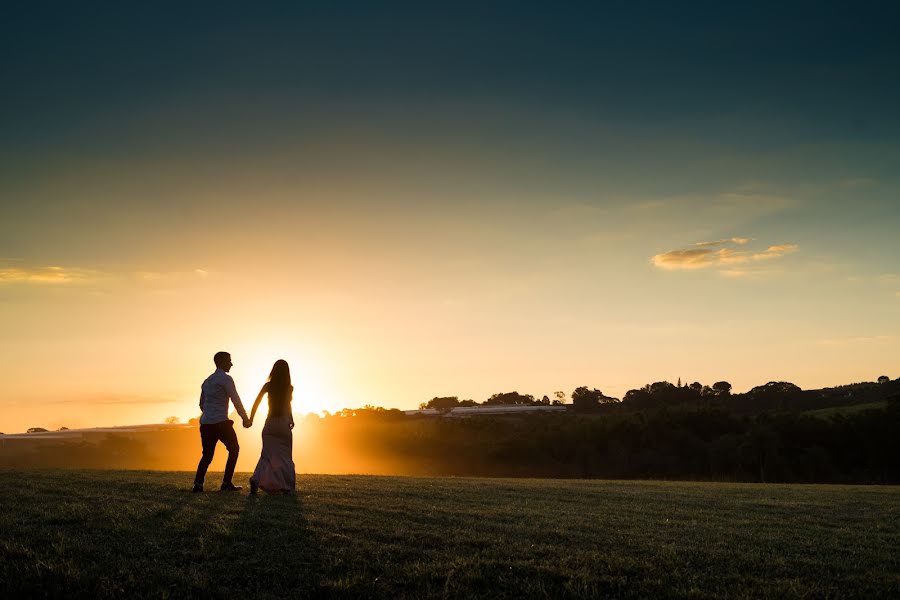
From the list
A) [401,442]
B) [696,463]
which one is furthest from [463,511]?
[401,442]

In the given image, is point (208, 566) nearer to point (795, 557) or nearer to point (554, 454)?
point (795, 557)

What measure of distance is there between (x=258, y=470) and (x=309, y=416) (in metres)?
84.9

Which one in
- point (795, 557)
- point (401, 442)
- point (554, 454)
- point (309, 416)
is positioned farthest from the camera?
point (309, 416)

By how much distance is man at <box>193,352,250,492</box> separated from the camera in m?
16.3

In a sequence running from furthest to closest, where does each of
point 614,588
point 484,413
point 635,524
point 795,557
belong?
point 484,413, point 635,524, point 795,557, point 614,588

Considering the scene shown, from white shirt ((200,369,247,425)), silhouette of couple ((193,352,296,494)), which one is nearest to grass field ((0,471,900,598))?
silhouette of couple ((193,352,296,494))

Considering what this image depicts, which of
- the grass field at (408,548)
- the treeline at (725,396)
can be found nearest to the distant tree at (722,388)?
the treeline at (725,396)

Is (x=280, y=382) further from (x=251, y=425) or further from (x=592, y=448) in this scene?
(x=592, y=448)

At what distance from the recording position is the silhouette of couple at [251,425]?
1591cm

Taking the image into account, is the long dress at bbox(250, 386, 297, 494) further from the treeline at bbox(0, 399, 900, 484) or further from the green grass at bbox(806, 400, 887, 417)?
the green grass at bbox(806, 400, 887, 417)

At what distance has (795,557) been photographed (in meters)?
10.1

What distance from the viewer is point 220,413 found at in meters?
16.3

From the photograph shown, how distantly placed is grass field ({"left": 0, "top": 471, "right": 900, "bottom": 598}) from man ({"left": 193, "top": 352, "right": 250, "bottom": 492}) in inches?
38.9

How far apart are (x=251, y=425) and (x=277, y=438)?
904 millimetres
